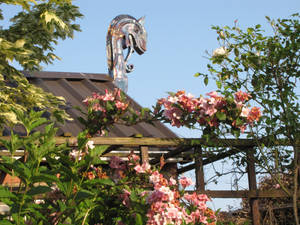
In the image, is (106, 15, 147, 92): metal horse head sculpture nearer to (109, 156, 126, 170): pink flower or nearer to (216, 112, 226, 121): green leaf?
(216, 112, 226, 121): green leaf

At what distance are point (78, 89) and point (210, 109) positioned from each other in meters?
7.37

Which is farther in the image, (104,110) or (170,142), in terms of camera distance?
(170,142)

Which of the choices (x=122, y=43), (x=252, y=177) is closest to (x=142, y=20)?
(x=122, y=43)

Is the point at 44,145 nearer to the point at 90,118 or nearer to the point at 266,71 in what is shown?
the point at 90,118

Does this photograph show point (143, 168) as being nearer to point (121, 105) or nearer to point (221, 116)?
point (121, 105)

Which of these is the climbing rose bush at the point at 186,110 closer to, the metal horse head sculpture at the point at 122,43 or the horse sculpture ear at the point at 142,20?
the metal horse head sculpture at the point at 122,43

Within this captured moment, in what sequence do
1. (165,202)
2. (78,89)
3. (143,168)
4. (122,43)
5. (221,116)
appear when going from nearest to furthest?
1. (165,202)
2. (143,168)
3. (221,116)
4. (78,89)
5. (122,43)

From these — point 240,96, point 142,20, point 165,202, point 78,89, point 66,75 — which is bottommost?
point 165,202

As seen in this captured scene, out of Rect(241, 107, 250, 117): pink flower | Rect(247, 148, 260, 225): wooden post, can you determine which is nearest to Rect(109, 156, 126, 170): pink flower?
Rect(241, 107, 250, 117): pink flower

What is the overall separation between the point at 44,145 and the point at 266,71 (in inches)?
190

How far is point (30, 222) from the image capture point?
3.35 metres

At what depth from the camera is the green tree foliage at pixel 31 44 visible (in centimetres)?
725

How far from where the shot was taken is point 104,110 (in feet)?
18.8

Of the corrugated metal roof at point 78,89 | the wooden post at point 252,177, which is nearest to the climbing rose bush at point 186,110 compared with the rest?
the wooden post at point 252,177
